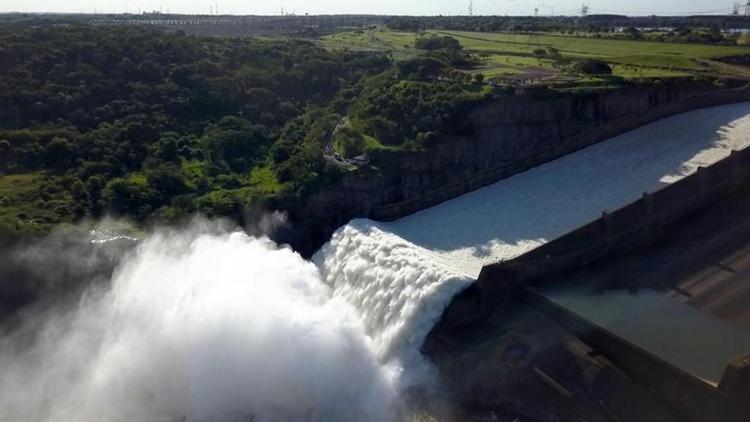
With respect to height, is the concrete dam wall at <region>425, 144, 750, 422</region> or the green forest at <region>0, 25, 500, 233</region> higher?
the green forest at <region>0, 25, 500, 233</region>

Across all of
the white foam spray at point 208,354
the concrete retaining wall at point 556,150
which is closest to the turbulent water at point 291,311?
the white foam spray at point 208,354

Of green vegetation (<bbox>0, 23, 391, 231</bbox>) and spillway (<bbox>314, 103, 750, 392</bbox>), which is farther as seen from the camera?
green vegetation (<bbox>0, 23, 391, 231</bbox>)

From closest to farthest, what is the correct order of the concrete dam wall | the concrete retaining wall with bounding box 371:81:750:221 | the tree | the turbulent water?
1. the concrete dam wall
2. the turbulent water
3. the concrete retaining wall with bounding box 371:81:750:221
4. the tree

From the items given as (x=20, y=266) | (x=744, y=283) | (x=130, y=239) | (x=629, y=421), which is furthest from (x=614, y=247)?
(x=20, y=266)

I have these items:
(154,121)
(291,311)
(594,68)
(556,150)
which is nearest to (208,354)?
(291,311)

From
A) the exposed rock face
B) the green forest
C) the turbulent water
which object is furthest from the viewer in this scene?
the green forest

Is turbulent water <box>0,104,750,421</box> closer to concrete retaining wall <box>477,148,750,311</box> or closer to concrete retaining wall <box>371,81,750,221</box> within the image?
concrete retaining wall <box>371,81,750,221</box>

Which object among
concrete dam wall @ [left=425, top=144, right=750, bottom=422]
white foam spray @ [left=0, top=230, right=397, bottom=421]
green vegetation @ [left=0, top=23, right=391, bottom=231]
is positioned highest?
→ green vegetation @ [left=0, top=23, right=391, bottom=231]

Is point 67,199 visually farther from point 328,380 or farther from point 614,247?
point 614,247

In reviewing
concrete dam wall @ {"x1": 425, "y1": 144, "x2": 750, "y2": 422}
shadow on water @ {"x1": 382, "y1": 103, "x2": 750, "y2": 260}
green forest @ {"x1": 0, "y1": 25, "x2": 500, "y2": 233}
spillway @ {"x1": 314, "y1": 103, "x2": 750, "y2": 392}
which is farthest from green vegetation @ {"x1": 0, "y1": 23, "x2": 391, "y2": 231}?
concrete dam wall @ {"x1": 425, "y1": 144, "x2": 750, "y2": 422}
